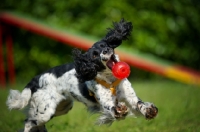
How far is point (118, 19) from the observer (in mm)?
12688

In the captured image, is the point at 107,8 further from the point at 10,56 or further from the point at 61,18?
the point at 10,56

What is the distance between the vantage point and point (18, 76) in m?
13.4

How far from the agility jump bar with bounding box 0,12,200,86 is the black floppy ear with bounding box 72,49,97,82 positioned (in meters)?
5.76

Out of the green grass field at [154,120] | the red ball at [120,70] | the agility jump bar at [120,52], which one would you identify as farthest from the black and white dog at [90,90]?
the agility jump bar at [120,52]

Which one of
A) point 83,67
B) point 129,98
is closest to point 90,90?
point 83,67

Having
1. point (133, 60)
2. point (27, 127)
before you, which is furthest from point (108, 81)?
point (133, 60)

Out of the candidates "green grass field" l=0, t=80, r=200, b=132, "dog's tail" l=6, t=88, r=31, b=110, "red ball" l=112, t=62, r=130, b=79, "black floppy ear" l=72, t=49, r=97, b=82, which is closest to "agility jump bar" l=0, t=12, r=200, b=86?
"green grass field" l=0, t=80, r=200, b=132

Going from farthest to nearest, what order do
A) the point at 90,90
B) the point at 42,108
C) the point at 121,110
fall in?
the point at 42,108, the point at 90,90, the point at 121,110

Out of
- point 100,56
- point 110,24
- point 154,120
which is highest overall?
point 110,24

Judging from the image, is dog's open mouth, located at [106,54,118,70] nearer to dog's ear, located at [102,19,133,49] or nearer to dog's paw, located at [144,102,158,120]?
dog's ear, located at [102,19,133,49]

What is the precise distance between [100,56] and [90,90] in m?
0.45

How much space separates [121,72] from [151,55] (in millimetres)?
8408

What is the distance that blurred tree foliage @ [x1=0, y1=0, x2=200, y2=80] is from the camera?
42.0 feet

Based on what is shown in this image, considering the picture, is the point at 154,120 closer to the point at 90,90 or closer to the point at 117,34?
the point at 90,90
